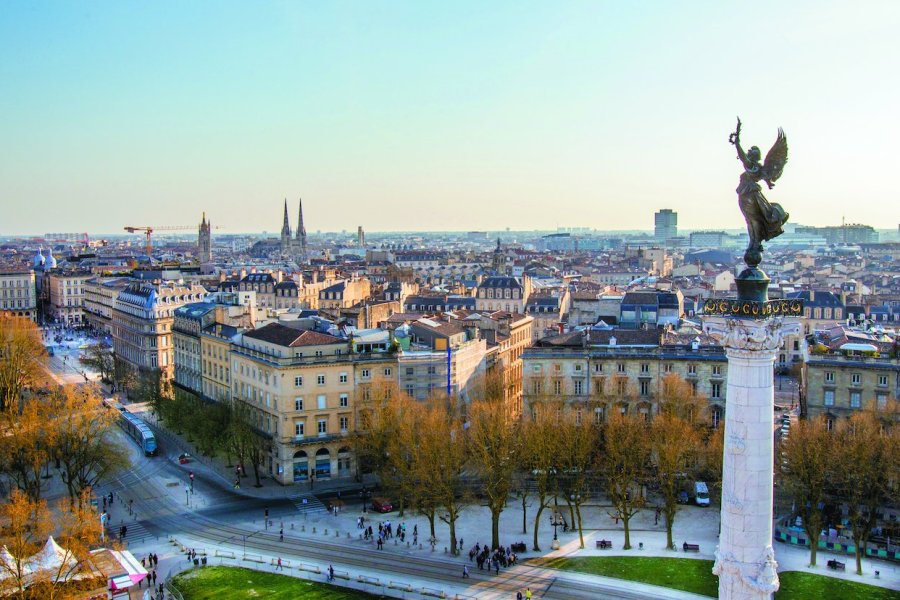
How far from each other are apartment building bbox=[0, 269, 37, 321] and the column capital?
6665 inches

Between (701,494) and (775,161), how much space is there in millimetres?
40351

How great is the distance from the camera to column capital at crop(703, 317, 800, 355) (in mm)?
19672

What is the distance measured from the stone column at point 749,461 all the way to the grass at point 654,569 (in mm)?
24737

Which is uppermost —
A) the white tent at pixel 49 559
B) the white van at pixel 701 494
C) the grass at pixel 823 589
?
the white tent at pixel 49 559

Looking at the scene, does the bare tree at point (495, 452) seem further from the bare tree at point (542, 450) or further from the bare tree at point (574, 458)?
the bare tree at point (574, 458)

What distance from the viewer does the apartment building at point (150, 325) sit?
318ft

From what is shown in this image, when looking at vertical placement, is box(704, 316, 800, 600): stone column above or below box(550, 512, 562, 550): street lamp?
above

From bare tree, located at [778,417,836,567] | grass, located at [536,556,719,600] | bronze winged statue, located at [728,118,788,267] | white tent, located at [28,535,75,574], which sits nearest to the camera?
bronze winged statue, located at [728,118,788,267]

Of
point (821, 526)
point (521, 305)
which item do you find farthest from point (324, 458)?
point (521, 305)

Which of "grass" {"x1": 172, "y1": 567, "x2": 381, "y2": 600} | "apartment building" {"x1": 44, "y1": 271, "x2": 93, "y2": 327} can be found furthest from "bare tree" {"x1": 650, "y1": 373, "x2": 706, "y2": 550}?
"apartment building" {"x1": 44, "y1": 271, "x2": 93, "y2": 327}

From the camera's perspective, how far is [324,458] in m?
63.3

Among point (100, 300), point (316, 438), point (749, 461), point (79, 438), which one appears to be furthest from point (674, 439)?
point (100, 300)

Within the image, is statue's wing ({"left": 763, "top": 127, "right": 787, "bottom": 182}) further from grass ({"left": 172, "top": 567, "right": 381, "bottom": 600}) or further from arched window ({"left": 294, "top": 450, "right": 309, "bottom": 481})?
arched window ({"left": 294, "top": 450, "right": 309, "bottom": 481})

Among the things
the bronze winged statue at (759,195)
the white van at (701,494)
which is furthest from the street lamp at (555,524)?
the bronze winged statue at (759,195)
